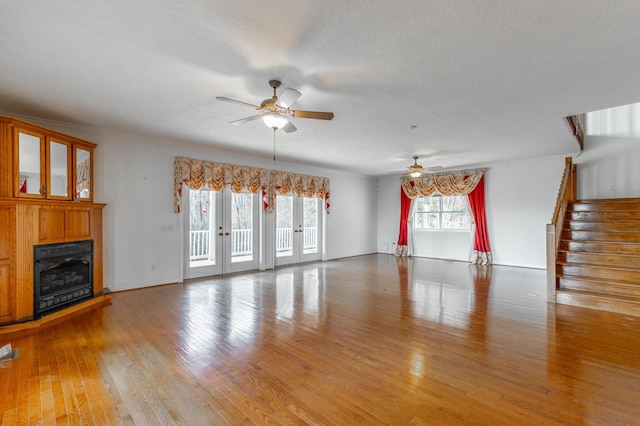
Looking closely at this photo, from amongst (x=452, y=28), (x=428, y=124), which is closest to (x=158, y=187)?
(x=428, y=124)

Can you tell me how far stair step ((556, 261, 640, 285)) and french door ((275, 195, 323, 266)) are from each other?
558 centimetres

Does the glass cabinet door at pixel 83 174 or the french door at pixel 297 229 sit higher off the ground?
the glass cabinet door at pixel 83 174

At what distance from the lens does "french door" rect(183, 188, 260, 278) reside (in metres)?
6.14

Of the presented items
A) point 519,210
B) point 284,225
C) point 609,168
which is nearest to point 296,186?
point 284,225

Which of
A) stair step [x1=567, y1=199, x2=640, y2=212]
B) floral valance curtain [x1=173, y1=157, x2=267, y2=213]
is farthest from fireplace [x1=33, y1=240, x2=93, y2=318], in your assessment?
stair step [x1=567, y1=199, x2=640, y2=212]

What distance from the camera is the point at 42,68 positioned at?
2.84 metres

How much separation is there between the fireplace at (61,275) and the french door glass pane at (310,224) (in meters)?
4.96

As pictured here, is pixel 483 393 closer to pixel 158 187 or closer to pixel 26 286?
pixel 26 286

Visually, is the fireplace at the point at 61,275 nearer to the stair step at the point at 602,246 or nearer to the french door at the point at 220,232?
the french door at the point at 220,232

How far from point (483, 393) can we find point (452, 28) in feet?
9.09

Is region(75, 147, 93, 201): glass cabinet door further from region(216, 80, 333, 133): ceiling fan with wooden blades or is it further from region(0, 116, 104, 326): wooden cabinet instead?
region(216, 80, 333, 133): ceiling fan with wooden blades

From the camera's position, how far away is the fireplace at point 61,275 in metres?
3.69

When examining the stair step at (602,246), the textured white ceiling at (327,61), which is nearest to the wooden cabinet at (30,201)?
the textured white ceiling at (327,61)

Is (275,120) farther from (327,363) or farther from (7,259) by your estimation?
(7,259)
